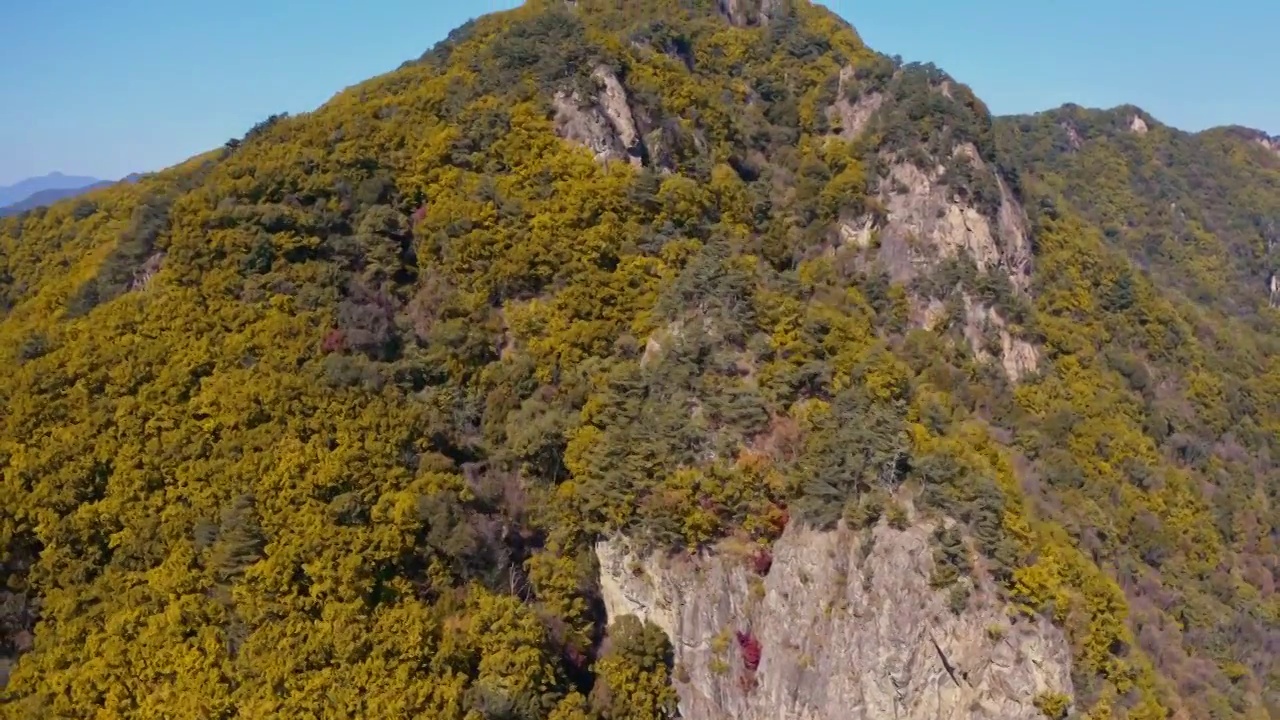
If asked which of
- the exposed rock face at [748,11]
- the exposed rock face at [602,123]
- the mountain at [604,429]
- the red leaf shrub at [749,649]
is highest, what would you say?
the exposed rock face at [748,11]

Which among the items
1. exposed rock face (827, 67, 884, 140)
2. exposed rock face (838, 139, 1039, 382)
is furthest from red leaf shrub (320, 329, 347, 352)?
exposed rock face (827, 67, 884, 140)

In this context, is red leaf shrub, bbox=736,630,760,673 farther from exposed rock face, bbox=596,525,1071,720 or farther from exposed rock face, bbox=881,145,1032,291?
exposed rock face, bbox=881,145,1032,291

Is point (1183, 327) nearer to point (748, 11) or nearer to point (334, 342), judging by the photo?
point (748, 11)

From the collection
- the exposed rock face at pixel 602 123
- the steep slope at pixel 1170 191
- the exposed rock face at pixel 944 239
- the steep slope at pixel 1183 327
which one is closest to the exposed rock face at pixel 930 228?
the exposed rock face at pixel 944 239

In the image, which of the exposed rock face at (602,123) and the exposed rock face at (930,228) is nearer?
the exposed rock face at (602,123)

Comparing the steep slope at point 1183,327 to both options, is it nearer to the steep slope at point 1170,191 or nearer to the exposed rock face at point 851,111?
the steep slope at point 1170,191

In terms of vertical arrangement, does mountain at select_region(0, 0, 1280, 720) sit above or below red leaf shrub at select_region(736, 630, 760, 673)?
above
